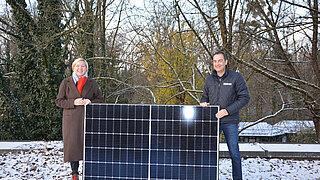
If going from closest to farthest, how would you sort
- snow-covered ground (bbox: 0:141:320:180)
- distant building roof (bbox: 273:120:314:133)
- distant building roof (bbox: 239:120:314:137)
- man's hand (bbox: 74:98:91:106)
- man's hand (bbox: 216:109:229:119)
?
man's hand (bbox: 216:109:229:119) → man's hand (bbox: 74:98:91:106) → snow-covered ground (bbox: 0:141:320:180) → distant building roof (bbox: 273:120:314:133) → distant building roof (bbox: 239:120:314:137)

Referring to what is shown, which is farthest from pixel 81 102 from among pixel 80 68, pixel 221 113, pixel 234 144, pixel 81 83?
pixel 234 144

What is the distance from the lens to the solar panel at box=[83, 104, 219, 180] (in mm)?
3109

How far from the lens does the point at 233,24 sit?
6906 mm

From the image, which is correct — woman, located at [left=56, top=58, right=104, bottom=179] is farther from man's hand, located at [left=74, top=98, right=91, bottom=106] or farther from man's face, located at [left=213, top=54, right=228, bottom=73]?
man's face, located at [left=213, top=54, right=228, bottom=73]

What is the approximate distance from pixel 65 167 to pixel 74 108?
1.93 metres

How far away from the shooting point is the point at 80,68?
3689mm

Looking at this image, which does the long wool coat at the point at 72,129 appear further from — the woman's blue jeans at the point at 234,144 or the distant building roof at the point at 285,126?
the distant building roof at the point at 285,126

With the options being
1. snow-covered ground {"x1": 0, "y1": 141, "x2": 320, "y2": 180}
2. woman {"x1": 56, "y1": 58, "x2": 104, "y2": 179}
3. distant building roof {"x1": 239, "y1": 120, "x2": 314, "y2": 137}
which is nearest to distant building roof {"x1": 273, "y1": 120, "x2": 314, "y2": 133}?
distant building roof {"x1": 239, "y1": 120, "x2": 314, "y2": 137}

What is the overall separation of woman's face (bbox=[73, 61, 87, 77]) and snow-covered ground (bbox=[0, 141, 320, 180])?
74.6 inches

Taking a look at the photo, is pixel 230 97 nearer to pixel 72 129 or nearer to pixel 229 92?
pixel 229 92

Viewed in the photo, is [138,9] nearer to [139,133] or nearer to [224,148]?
[224,148]

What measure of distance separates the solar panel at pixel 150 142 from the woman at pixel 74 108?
11.1 inches

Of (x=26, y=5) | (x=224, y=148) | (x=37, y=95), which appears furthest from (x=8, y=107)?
(x=224, y=148)

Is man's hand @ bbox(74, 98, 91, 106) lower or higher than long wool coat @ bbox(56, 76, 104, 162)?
higher
